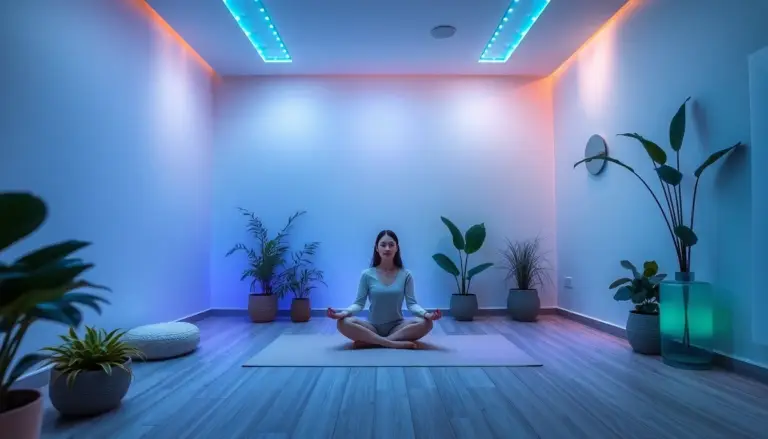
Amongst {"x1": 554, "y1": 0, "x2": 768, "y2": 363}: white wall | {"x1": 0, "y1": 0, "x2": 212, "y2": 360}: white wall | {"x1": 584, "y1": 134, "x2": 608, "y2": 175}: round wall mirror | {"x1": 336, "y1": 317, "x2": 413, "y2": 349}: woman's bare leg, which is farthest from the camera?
{"x1": 584, "y1": 134, "x2": 608, "y2": 175}: round wall mirror

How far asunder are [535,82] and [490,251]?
2148mm

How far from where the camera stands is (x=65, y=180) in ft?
9.13

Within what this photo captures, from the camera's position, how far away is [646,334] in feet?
10.4

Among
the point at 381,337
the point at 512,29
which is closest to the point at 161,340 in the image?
the point at 381,337

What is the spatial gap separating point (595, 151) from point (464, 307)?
2066 mm

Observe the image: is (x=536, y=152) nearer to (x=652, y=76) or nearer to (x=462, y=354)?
(x=652, y=76)

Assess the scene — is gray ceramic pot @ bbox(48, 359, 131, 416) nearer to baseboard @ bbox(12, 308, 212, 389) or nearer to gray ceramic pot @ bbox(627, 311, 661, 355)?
baseboard @ bbox(12, 308, 212, 389)

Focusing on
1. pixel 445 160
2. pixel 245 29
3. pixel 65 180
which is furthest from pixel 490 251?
pixel 65 180

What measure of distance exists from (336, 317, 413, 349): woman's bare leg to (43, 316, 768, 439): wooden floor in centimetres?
57

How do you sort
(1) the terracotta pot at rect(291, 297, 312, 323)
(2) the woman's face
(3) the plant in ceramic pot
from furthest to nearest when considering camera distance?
1. (1) the terracotta pot at rect(291, 297, 312, 323)
2. (2) the woman's face
3. (3) the plant in ceramic pot

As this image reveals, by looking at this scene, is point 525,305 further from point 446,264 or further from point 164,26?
point 164,26

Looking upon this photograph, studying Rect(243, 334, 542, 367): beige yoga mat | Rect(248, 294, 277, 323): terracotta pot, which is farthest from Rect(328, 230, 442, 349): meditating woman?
Rect(248, 294, 277, 323): terracotta pot

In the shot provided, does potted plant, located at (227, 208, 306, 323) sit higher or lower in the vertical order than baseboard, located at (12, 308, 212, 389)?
higher

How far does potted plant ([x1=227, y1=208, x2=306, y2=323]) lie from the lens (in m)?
4.81
